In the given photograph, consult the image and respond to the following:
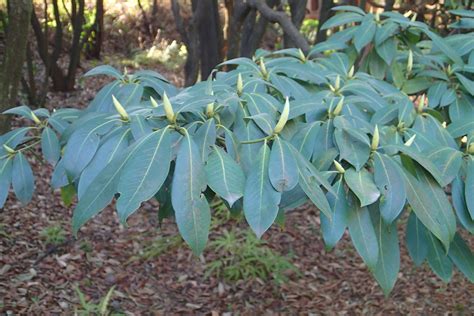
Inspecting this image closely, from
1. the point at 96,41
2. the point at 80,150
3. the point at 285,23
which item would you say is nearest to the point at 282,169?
the point at 80,150

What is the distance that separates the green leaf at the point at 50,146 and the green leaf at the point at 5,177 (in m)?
0.08

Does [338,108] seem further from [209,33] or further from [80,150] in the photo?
[209,33]

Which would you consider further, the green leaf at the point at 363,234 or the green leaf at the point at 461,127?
the green leaf at the point at 461,127

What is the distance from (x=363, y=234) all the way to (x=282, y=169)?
199mm

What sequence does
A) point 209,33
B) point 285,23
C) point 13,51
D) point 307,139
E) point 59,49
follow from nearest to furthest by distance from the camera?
point 307,139 → point 13,51 → point 285,23 → point 209,33 → point 59,49

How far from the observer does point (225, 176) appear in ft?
2.96

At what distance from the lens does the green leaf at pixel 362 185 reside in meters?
0.93

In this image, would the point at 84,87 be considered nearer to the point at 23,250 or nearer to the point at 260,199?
the point at 23,250

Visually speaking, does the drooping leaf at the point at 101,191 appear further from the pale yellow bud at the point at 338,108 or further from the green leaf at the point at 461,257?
the green leaf at the point at 461,257

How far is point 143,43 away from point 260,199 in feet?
22.9

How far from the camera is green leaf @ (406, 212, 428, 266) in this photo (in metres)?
1.17

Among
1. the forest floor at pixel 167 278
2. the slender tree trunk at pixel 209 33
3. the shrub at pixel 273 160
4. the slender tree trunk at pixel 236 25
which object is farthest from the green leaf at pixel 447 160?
the slender tree trunk at pixel 209 33

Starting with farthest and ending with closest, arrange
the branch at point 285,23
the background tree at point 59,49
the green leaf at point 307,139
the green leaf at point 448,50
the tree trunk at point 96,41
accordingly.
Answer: the tree trunk at point 96,41
the background tree at point 59,49
the branch at point 285,23
the green leaf at point 448,50
the green leaf at point 307,139

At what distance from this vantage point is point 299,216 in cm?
397
